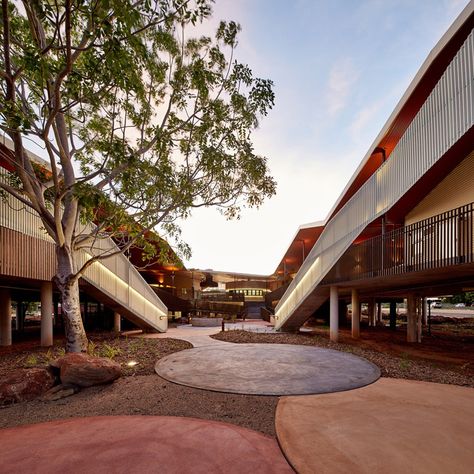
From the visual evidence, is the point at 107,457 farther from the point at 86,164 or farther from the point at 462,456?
the point at 86,164

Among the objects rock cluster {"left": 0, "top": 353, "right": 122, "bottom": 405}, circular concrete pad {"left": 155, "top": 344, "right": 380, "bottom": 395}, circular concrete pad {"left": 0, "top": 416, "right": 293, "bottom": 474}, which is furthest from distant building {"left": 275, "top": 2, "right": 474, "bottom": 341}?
rock cluster {"left": 0, "top": 353, "right": 122, "bottom": 405}

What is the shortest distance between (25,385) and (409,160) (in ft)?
Result: 36.1

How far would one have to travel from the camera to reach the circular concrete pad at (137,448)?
3.47 metres

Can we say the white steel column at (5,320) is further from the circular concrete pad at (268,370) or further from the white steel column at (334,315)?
the white steel column at (334,315)

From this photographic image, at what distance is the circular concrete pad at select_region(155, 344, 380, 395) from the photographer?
6375mm

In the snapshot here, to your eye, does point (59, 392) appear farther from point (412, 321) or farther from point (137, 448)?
point (412, 321)

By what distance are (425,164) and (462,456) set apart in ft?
22.3

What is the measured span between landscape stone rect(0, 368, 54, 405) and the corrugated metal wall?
1129 centimetres

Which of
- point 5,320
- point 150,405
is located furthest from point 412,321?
point 5,320

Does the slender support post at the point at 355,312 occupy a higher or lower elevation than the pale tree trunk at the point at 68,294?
lower

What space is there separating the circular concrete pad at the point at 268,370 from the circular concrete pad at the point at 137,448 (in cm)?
185

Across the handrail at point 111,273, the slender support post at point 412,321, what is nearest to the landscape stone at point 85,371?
the handrail at point 111,273

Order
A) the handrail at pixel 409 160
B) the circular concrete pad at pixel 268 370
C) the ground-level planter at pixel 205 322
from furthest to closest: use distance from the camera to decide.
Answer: the ground-level planter at pixel 205 322 → the handrail at pixel 409 160 → the circular concrete pad at pixel 268 370

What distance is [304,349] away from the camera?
10906 mm
